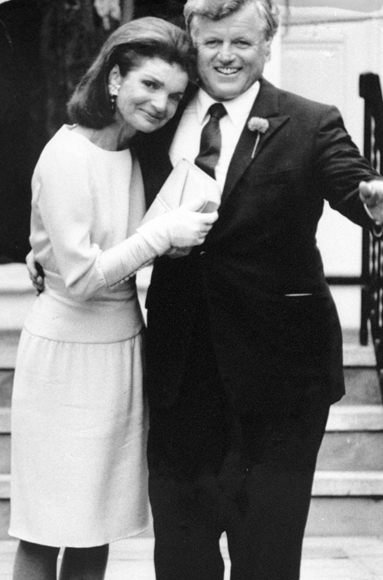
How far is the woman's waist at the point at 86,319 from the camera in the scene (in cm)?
266

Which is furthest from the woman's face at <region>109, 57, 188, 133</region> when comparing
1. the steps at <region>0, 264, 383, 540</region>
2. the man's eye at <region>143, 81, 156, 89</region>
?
the steps at <region>0, 264, 383, 540</region>

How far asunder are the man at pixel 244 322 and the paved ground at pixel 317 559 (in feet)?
3.63

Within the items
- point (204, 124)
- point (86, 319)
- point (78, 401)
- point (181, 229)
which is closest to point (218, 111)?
A: point (204, 124)

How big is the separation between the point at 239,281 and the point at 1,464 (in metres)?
2.19

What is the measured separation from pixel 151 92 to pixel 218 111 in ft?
0.61

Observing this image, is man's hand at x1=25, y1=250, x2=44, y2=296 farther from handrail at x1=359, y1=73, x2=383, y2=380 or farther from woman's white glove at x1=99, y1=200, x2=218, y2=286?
handrail at x1=359, y1=73, x2=383, y2=380

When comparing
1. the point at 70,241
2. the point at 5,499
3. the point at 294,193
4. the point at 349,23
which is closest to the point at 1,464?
the point at 5,499

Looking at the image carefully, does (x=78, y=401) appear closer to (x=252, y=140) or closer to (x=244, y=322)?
(x=244, y=322)

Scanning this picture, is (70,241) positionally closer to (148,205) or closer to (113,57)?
(148,205)

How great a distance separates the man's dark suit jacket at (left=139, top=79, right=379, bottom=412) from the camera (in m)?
2.49

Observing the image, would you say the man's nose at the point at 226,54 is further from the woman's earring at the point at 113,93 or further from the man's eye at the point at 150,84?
the woman's earring at the point at 113,93

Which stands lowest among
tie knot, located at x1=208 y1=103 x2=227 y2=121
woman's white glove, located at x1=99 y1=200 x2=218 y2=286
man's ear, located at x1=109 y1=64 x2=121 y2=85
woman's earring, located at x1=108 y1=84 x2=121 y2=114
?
woman's white glove, located at x1=99 y1=200 x2=218 y2=286

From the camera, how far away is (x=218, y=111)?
2541mm

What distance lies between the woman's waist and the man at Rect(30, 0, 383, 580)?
0.09 m
